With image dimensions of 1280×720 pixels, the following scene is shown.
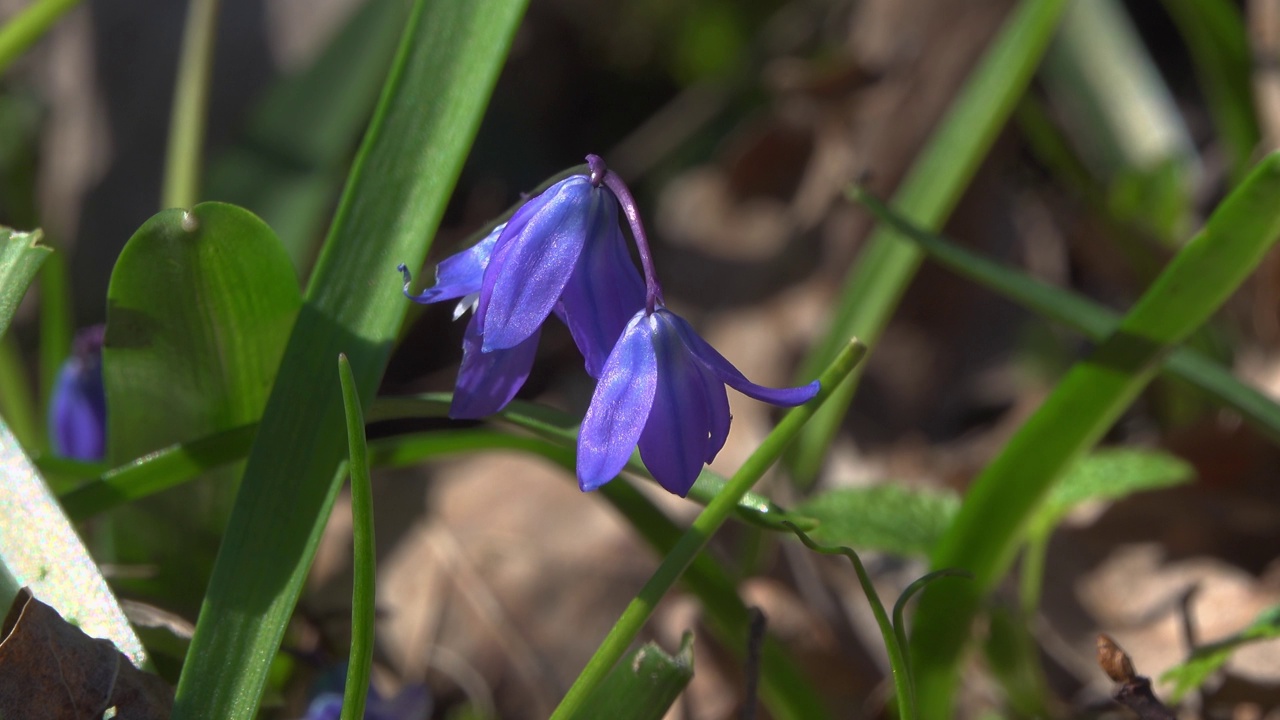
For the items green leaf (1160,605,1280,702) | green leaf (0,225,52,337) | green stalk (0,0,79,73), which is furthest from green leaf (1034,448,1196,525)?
green stalk (0,0,79,73)

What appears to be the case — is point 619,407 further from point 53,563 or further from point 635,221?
point 53,563

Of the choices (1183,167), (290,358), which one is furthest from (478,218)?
(290,358)

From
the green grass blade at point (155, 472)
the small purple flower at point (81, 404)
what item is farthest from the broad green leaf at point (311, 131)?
the green grass blade at point (155, 472)

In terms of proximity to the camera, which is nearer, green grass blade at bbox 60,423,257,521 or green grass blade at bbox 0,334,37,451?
green grass blade at bbox 60,423,257,521

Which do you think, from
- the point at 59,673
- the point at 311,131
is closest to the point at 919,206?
the point at 311,131

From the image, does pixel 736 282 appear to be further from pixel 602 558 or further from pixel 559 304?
pixel 559 304

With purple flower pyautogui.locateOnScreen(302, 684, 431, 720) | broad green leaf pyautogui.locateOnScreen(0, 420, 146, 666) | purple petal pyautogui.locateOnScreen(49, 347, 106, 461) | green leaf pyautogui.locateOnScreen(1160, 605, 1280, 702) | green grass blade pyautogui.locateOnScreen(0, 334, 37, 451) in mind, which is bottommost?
green grass blade pyautogui.locateOnScreen(0, 334, 37, 451)

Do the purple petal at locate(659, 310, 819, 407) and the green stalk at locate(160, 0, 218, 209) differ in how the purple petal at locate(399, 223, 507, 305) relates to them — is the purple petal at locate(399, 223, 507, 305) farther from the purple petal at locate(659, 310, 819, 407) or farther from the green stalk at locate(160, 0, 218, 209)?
the green stalk at locate(160, 0, 218, 209)
